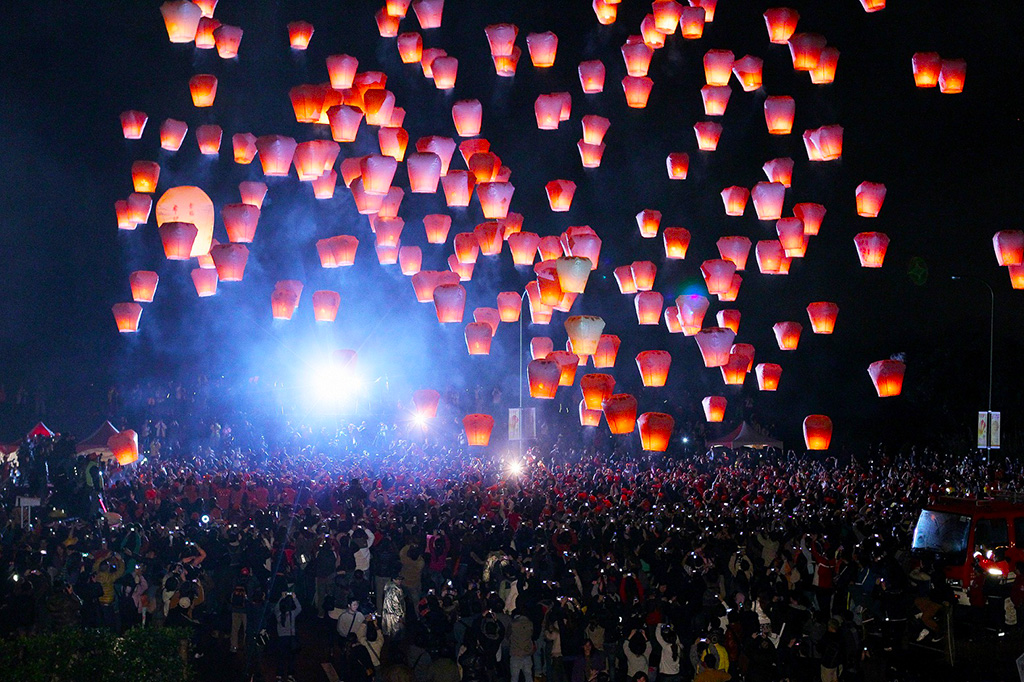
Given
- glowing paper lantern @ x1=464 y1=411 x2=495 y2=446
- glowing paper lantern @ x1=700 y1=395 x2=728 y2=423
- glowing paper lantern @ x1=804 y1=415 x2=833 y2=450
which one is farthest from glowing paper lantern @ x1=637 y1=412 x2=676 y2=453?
glowing paper lantern @ x1=700 y1=395 x2=728 y2=423

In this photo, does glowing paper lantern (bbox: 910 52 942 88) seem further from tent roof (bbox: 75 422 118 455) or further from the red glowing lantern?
tent roof (bbox: 75 422 118 455)

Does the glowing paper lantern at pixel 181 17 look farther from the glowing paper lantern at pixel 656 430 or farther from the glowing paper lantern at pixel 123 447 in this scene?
the glowing paper lantern at pixel 656 430

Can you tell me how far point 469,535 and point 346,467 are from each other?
38.2ft

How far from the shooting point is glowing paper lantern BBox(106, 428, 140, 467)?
2408cm

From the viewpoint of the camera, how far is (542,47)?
936 inches

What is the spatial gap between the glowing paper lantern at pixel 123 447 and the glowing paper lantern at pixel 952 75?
60.7 feet

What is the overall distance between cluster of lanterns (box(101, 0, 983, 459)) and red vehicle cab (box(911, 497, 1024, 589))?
22.6 feet

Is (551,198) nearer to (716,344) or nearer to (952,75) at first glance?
(716,344)

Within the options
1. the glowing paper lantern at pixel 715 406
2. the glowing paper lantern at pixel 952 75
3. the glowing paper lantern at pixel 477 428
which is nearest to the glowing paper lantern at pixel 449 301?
the glowing paper lantern at pixel 477 428

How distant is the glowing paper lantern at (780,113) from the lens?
22594 mm

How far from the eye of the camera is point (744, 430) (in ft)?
94.1

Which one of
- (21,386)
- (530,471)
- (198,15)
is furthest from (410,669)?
(21,386)

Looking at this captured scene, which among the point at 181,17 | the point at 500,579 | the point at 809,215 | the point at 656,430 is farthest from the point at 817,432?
the point at 181,17

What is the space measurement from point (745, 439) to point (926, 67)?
10.0 m
